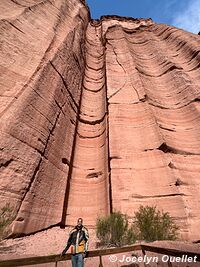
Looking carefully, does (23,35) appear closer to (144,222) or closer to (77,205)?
(77,205)

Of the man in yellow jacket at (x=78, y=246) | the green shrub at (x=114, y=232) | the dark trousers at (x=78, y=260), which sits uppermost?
the green shrub at (x=114, y=232)

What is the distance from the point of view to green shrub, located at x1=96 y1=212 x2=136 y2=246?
7307mm

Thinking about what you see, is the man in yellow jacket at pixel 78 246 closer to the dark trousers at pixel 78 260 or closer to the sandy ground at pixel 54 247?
the dark trousers at pixel 78 260

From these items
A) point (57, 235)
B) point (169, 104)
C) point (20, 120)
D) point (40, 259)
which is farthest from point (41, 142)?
point (169, 104)

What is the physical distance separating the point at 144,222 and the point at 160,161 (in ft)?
12.3

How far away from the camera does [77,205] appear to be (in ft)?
34.4

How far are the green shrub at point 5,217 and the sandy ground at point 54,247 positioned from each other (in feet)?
1.15

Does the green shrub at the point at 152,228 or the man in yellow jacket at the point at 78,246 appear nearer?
the man in yellow jacket at the point at 78,246

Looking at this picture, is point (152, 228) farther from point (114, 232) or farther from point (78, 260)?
point (78, 260)

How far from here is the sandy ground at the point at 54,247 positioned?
459 centimetres

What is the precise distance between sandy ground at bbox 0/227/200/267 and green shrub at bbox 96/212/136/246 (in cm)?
40

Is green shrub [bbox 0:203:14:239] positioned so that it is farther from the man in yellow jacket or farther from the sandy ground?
the man in yellow jacket

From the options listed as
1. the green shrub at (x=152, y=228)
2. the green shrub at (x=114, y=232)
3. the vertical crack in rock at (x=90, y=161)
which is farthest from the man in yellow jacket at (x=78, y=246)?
the vertical crack in rock at (x=90, y=161)

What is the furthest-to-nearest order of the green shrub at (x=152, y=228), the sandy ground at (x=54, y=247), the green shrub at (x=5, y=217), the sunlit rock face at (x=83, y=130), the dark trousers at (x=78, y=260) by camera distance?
the sunlit rock face at (x=83, y=130) → the green shrub at (x=152, y=228) → the green shrub at (x=5, y=217) → the sandy ground at (x=54, y=247) → the dark trousers at (x=78, y=260)
